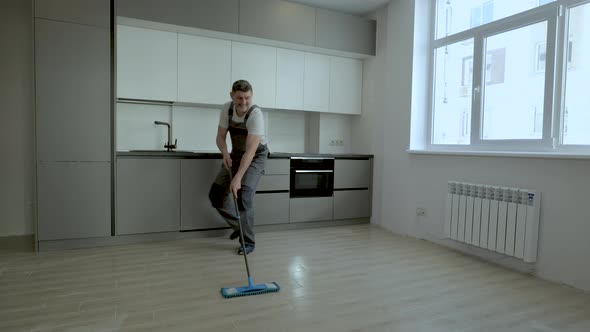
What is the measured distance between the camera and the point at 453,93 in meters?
3.69

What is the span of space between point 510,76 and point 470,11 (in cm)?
82

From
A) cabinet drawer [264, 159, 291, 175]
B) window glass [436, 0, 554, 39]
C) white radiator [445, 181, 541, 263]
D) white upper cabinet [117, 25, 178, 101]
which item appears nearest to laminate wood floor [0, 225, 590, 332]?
white radiator [445, 181, 541, 263]

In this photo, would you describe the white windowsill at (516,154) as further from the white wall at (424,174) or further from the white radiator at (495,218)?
the white radiator at (495,218)

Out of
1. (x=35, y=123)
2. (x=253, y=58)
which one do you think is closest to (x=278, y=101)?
(x=253, y=58)

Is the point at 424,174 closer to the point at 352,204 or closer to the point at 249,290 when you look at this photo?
the point at 352,204

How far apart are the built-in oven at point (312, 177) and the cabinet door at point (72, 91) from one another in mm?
1785

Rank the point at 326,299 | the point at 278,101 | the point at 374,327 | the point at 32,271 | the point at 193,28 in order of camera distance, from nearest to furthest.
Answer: the point at 374,327 → the point at 326,299 → the point at 32,271 → the point at 193,28 → the point at 278,101

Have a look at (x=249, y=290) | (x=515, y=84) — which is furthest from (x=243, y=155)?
(x=515, y=84)

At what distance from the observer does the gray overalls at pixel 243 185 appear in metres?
3.12

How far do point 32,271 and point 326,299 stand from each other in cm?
198

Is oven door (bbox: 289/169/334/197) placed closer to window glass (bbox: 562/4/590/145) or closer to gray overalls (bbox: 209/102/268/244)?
gray overalls (bbox: 209/102/268/244)

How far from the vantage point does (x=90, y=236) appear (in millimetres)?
3209

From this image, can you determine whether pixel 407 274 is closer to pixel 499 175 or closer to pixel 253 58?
pixel 499 175

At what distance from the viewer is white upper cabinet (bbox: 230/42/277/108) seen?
3.99m
